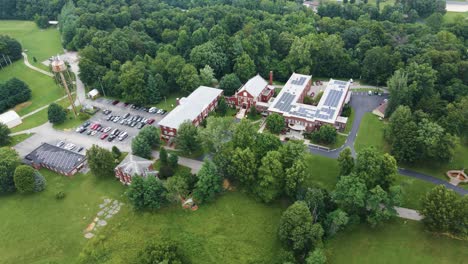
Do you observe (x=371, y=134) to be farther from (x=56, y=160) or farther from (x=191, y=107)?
(x=56, y=160)

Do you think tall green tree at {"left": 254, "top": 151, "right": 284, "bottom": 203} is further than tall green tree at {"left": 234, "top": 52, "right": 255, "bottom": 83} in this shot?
No

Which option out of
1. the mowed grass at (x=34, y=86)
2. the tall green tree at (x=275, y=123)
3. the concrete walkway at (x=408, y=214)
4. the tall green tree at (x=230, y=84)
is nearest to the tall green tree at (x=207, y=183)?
the tall green tree at (x=275, y=123)

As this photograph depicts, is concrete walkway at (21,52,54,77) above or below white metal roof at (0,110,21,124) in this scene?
above

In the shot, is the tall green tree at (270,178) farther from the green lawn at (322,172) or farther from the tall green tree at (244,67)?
the tall green tree at (244,67)

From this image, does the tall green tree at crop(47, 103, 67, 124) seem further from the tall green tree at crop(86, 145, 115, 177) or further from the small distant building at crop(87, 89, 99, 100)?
the tall green tree at crop(86, 145, 115, 177)

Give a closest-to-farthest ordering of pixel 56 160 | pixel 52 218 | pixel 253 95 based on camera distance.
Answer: pixel 52 218 < pixel 56 160 < pixel 253 95

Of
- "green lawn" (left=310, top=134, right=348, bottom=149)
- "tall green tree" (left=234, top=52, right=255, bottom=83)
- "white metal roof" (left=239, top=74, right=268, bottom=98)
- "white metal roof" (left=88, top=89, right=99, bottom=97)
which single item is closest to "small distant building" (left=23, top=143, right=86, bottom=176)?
"white metal roof" (left=88, top=89, right=99, bottom=97)

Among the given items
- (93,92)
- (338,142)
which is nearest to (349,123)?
(338,142)

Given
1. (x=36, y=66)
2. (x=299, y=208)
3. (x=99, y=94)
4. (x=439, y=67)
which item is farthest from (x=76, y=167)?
(x=439, y=67)
